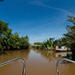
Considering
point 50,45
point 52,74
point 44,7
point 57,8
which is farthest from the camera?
point 50,45

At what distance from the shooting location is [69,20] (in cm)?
677

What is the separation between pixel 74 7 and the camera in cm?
757

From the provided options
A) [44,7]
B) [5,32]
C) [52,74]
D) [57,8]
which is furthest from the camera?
[5,32]

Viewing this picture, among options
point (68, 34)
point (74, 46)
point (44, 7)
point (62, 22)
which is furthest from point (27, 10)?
point (74, 46)

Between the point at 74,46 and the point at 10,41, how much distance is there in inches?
507

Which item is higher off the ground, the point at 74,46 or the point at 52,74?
the point at 74,46

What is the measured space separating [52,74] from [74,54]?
492 cm

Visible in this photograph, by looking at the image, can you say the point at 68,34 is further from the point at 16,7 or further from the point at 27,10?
the point at 16,7

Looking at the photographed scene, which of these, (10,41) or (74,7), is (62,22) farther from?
(10,41)

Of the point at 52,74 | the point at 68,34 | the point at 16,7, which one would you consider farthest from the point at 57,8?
the point at 52,74

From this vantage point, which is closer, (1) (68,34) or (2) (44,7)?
(1) (68,34)

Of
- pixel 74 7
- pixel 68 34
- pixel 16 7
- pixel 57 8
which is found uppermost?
pixel 16 7

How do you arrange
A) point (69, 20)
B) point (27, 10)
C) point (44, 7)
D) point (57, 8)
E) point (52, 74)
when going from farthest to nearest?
point (27, 10) < point (44, 7) < point (57, 8) < point (69, 20) < point (52, 74)

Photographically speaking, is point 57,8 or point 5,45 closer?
point 57,8
